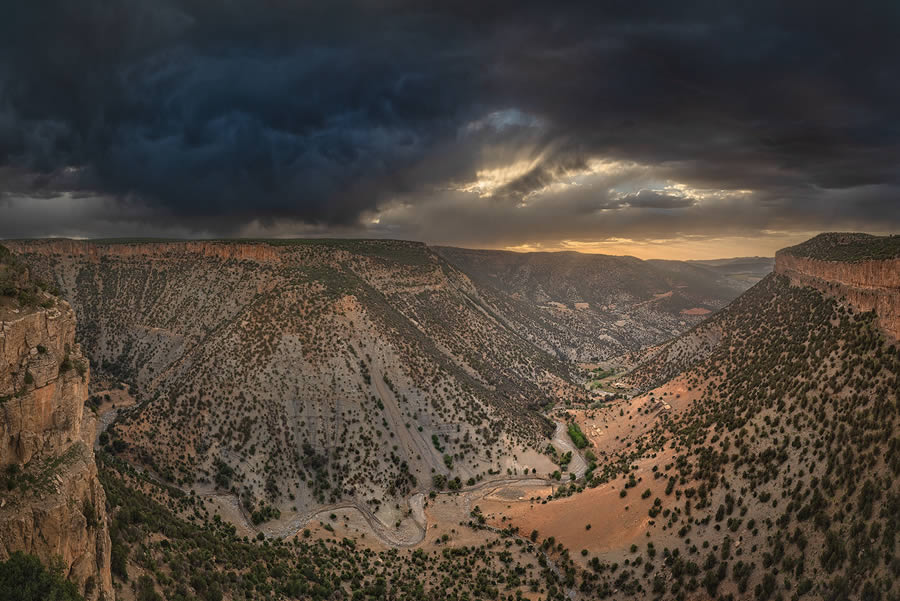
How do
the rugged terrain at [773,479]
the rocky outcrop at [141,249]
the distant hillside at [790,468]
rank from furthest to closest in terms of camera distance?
the rocky outcrop at [141,249] < the rugged terrain at [773,479] < the distant hillside at [790,468]

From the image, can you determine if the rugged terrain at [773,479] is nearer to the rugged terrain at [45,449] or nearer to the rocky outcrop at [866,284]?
the rocky outcrop at [866,284]

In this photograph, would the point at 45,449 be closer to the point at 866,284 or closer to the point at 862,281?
the point at 866,284

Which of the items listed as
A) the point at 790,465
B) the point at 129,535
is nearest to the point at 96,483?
the point at 129,535

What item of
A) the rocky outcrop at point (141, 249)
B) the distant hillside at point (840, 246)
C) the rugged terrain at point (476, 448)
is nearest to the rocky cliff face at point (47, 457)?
the rugged terrain at point (476, 448)

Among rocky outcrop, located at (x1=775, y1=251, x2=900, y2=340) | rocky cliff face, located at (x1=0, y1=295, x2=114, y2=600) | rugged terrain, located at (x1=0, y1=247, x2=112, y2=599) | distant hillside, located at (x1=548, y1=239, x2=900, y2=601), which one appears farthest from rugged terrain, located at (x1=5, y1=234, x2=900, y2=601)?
rocky cliff face, located at (x1=0, y1=295, x2=114, y2=600)

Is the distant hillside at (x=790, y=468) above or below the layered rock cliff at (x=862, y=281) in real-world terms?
below

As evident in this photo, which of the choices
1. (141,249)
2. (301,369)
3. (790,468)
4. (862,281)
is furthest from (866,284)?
(141,249)

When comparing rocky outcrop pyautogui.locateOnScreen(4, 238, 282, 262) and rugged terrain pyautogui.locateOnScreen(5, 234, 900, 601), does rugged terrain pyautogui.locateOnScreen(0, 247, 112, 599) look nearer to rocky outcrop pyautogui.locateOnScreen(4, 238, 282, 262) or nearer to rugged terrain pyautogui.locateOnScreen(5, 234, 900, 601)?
rugged terrain pyautogui.locateOnScreen(5, 234, 900, 601)

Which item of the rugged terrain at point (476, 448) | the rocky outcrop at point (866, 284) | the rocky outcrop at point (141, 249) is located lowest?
the rugged terrain at point (476, 448)
